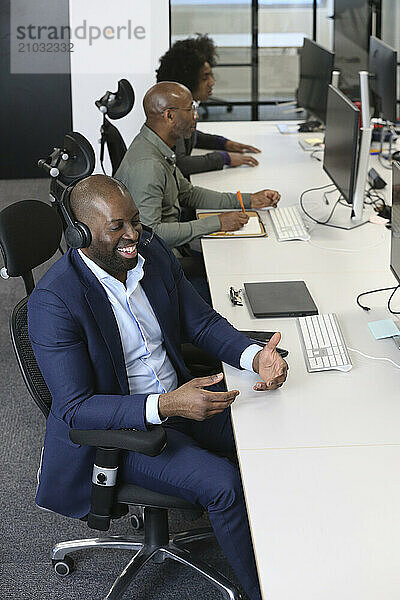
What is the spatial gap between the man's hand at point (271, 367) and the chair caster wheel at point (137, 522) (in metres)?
0.78

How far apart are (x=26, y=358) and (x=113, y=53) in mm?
4676

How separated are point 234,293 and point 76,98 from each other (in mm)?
4188

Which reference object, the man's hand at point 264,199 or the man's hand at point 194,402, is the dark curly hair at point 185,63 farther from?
the man's hand at point 194,402

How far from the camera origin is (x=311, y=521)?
1620 millimetres

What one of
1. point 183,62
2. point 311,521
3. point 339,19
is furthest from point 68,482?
point 339,19

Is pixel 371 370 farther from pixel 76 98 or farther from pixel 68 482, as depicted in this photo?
pixel 76 98

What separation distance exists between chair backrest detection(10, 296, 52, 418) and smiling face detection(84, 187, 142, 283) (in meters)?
0.25

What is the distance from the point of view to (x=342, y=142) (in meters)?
3.37

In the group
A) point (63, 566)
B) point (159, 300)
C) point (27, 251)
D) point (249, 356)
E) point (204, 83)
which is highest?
point (204, 83)

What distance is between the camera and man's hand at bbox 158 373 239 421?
78.2 inches

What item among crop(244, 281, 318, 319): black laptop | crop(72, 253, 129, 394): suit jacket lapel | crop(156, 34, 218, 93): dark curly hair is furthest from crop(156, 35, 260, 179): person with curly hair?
crop(72, 253, 129, 394): suit jacket lapel

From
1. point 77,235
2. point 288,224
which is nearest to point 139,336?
point 77,235

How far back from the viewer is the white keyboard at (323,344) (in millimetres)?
2227

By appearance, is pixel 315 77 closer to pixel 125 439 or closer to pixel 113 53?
pixel 113 53
